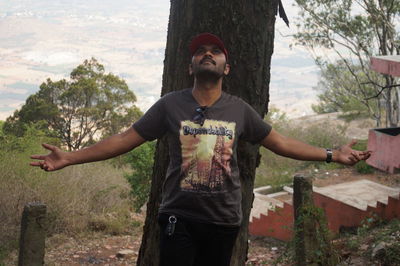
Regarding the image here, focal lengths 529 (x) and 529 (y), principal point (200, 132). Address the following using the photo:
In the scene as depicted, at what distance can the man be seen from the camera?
8.94 feet

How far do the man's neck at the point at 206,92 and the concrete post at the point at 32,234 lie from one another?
1.67 meters

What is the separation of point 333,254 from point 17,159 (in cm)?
689

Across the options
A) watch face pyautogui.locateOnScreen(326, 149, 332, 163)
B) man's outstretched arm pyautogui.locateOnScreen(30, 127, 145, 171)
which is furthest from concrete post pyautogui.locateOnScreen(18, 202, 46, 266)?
watch face pyautogui.locateOnScreen(326, 149, 332, 163)

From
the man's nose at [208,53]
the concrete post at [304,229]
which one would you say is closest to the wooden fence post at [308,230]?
the concrete post at [304,229]

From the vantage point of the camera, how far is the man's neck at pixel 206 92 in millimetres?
2854

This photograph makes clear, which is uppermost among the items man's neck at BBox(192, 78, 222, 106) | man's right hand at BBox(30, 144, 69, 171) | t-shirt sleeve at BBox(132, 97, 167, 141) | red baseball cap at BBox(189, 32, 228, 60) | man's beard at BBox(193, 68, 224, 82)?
red baseball cap at BBox(189, 32, 228, 60)

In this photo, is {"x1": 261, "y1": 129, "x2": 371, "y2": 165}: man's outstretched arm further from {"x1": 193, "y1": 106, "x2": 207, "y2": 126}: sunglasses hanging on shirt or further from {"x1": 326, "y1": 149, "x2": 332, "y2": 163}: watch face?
{"x1": 193, "y1": 106, "x2": 207, "y2": 126}: sunglasses hanging on shirt

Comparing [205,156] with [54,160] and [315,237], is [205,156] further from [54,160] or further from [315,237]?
[315,237]

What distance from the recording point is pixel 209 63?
283 centimetres

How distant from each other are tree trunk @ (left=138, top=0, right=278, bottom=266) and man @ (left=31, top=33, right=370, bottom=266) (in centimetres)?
42

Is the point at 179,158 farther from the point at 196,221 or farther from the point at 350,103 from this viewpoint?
the point at 350,103

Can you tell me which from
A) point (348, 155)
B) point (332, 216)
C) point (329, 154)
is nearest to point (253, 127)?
point (329, 154)

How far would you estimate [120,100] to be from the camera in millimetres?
25422

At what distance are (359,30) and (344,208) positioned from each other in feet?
49.2
